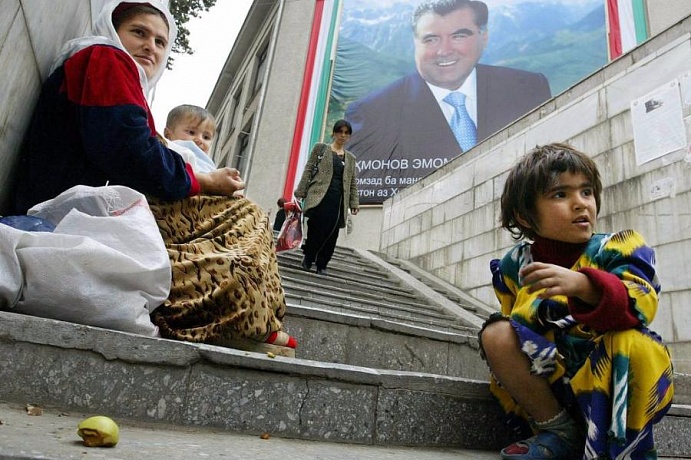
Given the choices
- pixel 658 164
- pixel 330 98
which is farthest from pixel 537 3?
pixel 658 164

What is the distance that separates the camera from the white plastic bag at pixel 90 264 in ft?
4.28

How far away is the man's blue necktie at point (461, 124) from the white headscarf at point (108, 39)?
34.7ft

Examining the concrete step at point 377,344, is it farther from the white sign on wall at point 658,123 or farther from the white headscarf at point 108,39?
the white sign on wall at point 658,123

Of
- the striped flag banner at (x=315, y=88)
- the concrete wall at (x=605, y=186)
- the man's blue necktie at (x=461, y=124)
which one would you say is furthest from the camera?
the striped flag banner at (x=315, y=88)

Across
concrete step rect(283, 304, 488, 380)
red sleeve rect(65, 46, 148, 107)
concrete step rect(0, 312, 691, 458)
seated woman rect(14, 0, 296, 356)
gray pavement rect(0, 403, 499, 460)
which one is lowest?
gray pavement rect(0, 403, 499, 460)

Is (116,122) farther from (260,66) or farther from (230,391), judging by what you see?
(260,66)

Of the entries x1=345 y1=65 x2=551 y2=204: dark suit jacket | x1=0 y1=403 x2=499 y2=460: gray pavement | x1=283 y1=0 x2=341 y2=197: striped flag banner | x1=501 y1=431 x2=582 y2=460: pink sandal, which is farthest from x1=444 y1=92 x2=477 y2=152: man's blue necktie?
x1=0 y1=403 x2=499 y2=460: gray pavement

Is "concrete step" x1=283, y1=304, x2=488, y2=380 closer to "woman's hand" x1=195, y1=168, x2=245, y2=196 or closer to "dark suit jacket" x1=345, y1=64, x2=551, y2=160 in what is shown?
"woman's hand" x1=195, y1=168, x2=245, y2=196

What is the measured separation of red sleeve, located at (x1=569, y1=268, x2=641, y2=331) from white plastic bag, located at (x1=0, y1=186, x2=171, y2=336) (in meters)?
1.24

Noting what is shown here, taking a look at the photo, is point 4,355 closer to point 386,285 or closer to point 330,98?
point 386,285

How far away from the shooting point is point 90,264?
4.41 ft

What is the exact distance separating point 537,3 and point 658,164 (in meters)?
11.6

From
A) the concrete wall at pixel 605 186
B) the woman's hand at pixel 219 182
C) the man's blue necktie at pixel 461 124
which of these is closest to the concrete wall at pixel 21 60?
the woman's hand at pixel 219 182

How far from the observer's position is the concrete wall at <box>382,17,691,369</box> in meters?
4.04
